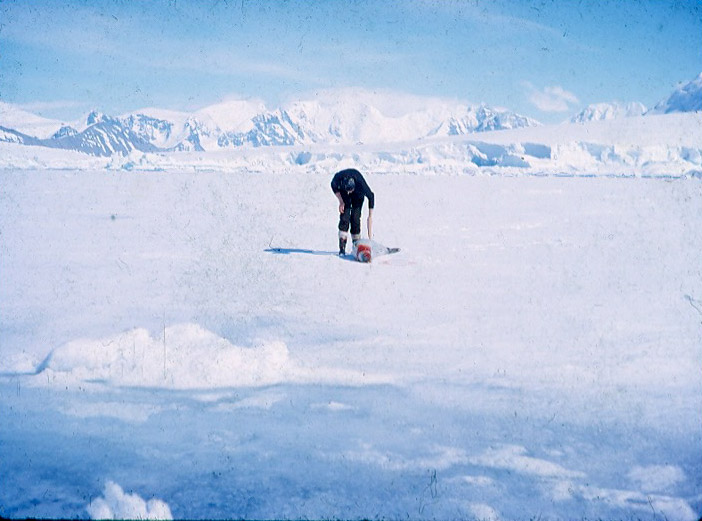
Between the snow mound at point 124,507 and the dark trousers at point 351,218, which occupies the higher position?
the dark trousers at point 351,218

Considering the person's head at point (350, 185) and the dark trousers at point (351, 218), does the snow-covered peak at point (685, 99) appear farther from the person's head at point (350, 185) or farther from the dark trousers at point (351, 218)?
the person's head at point (350, 185)

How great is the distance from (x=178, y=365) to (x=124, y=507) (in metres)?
1.37

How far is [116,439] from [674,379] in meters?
3.45

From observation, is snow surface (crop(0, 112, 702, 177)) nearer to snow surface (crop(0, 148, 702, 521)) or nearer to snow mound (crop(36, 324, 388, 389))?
snow surface (crop(0, 148, 702, 521))

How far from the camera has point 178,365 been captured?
3.40 metres

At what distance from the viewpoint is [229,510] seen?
2.07 m

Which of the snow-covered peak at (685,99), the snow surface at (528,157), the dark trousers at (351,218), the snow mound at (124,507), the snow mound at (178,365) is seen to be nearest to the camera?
the snow mound at (124,507)

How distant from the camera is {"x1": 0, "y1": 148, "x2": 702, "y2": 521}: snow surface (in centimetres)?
219

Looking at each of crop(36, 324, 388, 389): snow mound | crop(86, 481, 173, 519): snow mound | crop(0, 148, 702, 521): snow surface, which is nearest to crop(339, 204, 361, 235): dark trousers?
crop(0, 148, 702, 521): snow surface

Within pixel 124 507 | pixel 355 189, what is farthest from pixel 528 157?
pixel 124 507

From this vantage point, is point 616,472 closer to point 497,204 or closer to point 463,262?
point 463,262

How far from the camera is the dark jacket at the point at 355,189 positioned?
631cm

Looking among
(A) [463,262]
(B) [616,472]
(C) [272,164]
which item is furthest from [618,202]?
(C) [272,164]

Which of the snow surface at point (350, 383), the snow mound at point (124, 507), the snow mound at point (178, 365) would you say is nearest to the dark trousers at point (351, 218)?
the snow surface at point (350, 383)
